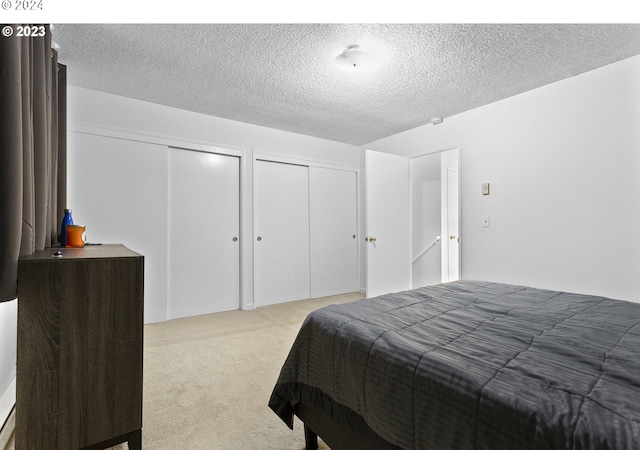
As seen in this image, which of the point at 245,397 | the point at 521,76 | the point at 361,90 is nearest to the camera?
the point at 245,397

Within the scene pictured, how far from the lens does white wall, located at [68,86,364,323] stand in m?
3.04

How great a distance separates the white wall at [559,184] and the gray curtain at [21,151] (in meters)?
3.64

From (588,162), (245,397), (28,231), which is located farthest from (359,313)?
(588,162)

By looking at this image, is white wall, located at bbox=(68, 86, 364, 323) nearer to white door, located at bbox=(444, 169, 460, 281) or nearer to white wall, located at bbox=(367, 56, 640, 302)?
white wall, located at bbox=(367, 56, 640, 302)

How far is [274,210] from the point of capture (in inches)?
168

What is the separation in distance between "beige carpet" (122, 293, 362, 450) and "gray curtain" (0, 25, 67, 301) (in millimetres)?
1048

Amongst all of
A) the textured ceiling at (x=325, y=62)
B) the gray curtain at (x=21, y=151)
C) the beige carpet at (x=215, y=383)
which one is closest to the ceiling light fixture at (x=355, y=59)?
the textured ceiling at (x=325, y=62)

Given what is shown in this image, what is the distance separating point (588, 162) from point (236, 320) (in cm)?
366

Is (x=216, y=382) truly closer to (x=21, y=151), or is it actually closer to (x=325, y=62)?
(x=21, y=151)

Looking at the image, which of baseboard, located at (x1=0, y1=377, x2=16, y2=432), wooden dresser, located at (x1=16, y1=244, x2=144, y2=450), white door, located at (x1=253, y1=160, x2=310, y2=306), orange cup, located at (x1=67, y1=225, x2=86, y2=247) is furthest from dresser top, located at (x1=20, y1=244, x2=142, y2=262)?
white door, located at (x1=253, y1=160, x2=310, y2=306)

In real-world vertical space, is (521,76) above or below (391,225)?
above

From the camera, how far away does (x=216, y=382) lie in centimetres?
212

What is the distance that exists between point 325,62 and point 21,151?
2006 millimetres

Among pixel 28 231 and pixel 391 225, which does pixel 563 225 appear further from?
pixel 28 231
